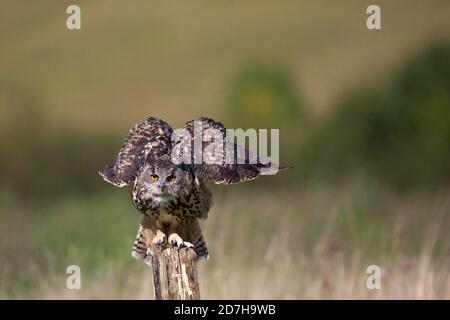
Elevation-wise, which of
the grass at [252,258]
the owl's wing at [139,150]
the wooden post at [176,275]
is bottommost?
the grass at [252,258]

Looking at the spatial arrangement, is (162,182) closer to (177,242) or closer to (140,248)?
(177,242)

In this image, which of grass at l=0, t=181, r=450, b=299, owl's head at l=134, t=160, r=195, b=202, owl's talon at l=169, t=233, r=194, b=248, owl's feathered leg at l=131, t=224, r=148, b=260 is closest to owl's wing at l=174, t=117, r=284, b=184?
owl's head at l=134, t=160, r=195, b=202

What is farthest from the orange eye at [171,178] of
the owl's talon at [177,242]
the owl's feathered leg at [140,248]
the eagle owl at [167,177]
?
the owl's feathered leg at [140,248]

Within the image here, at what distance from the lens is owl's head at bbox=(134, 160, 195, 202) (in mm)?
5125

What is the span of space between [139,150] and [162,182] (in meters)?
0.36

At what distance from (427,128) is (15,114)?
9134 millimetres

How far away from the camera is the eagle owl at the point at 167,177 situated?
5199mm

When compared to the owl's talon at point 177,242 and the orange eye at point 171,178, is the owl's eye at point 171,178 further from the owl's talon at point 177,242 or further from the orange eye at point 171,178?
the owl's talon at point 177,242

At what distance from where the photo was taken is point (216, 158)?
17.4 ft

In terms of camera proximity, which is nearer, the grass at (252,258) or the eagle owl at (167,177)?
the eagle owl at (167,177)

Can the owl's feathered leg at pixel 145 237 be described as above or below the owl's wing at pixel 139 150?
below

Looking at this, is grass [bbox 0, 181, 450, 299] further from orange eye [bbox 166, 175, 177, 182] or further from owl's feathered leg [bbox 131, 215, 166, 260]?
orange eye [bbox 166, 175, 177, 182]

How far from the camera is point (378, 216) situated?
13.7 m
